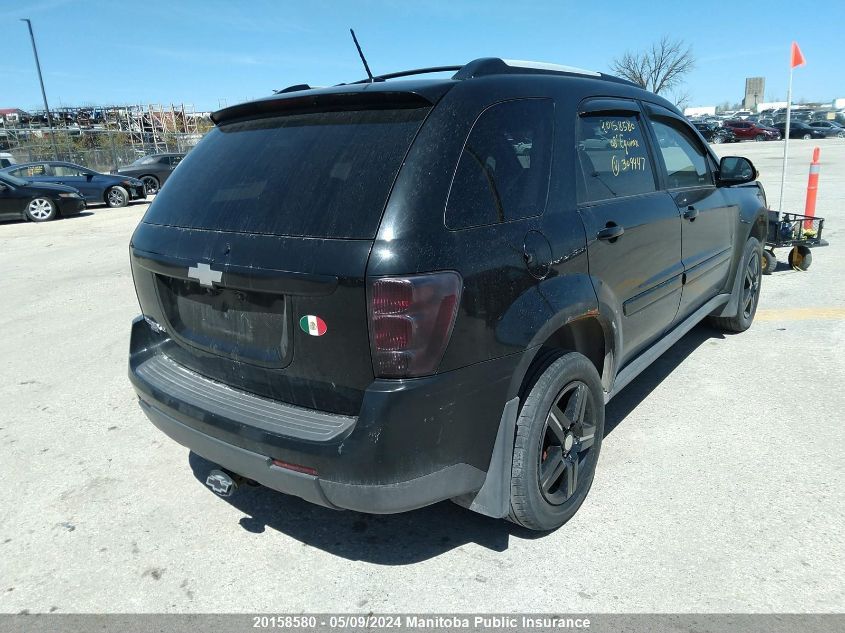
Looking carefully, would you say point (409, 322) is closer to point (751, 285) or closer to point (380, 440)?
point (380, 440)

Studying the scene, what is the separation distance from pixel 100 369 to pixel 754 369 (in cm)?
488

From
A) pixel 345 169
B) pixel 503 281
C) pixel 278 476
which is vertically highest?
pixel 345 169

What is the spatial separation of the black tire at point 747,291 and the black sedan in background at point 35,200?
50.6 feet

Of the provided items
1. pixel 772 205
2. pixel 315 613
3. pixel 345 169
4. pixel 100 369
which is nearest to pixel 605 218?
pixel 345 169

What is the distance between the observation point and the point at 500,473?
239cm

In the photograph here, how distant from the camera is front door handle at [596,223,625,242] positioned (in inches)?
113

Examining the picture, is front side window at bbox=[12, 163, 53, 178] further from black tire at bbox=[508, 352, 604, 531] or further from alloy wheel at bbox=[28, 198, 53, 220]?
black tire at bbox=[508, 352, 604, 531]

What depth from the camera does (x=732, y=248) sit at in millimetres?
4758

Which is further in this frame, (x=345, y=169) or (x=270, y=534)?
(x=270, y=534)

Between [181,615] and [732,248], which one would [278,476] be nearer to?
[181,615]

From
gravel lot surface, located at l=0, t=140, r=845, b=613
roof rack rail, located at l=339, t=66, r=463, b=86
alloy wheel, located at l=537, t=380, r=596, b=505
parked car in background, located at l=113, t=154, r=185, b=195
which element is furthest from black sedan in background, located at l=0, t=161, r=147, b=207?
alloy wheel, located at l=537, t=380, r=596, b=505

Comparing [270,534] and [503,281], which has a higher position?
[503,281]

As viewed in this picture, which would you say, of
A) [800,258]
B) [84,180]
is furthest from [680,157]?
[84,180]

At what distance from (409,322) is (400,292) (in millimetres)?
102
